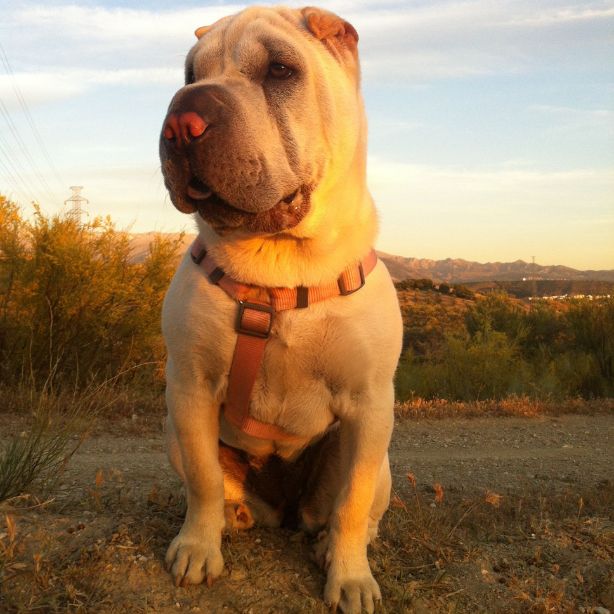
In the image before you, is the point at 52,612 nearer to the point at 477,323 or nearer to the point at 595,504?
the point at 595,504

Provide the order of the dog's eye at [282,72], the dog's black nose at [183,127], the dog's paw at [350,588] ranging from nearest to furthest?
1. the dog's black nose at [183,127]
2. the dog's eye at [282,72]
3. the dog's paw at [350,588]

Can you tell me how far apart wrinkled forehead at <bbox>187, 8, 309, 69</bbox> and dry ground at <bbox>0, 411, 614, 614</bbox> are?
78.1 inches

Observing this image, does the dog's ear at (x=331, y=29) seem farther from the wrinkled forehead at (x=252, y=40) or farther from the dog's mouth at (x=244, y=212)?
the dog's mouth at (x=244, y=212)

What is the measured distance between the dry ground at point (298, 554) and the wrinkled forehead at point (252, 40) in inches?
78.1

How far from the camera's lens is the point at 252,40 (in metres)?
2.67

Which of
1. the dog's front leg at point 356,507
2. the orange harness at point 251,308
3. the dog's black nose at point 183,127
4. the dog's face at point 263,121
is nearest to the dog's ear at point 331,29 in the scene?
the dog's face at point 263,121

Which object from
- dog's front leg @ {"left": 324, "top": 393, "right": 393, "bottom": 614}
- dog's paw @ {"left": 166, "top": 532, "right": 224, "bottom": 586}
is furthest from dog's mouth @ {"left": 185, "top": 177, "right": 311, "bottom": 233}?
dog's paw @ {"left": 166, "top": 532, "right": 224, "bottom": 586}

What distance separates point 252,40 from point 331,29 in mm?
362

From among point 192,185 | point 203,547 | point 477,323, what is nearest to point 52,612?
point 203,547

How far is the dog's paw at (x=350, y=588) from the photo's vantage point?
9.52 ft

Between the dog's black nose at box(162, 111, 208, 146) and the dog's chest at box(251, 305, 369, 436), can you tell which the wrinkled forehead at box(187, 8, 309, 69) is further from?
the dog's chest at box(251, 305, 369, 436)

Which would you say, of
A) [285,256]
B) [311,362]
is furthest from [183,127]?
[311,362]

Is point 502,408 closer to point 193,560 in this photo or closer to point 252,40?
point 193,560

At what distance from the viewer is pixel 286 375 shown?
2.90 meters
